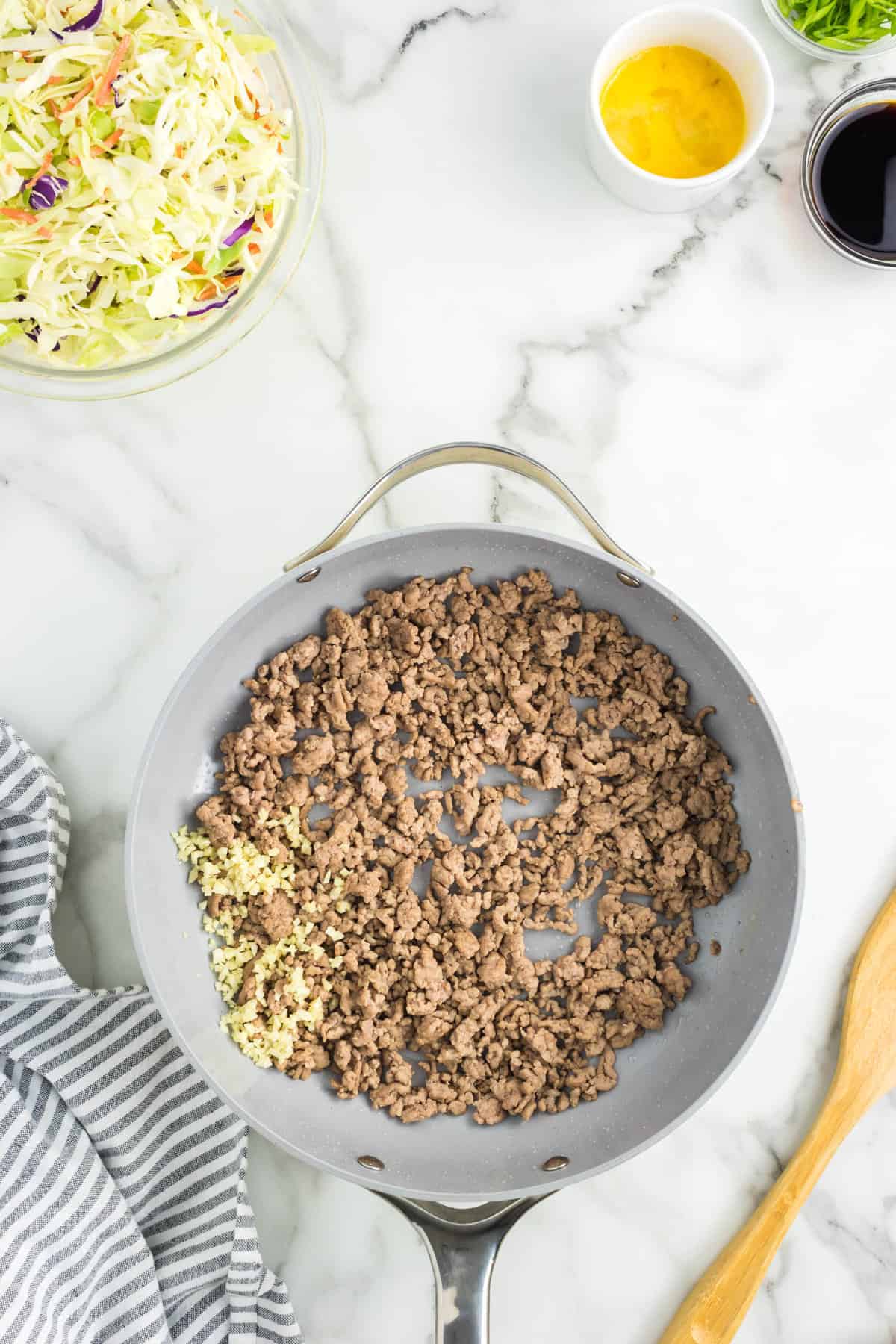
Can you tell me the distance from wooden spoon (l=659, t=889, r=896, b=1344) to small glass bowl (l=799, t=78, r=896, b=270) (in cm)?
70

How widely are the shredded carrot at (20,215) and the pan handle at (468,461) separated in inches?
14.1

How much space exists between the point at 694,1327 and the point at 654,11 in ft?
4.33

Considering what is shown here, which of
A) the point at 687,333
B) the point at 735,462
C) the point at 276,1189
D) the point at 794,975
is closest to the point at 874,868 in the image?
the point at 794,975

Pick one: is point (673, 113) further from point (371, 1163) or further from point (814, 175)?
point (371, 1163)

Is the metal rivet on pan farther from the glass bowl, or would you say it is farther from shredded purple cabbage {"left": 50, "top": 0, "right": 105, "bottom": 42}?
shredded purple cabbage {"left": 50, "top": 0, "right": 105, "bottom": 42}

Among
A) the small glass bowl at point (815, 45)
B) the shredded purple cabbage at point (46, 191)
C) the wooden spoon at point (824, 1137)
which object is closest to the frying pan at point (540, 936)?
the wooden spoon at point (824, 1137)

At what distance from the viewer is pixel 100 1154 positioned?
1.17 metres

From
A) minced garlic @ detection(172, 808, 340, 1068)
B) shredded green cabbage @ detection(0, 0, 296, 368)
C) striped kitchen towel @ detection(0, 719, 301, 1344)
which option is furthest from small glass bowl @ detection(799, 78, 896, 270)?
striped kitchen towel @ detection(0, 719, 301, 1344)

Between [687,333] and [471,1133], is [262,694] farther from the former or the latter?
[687,333]

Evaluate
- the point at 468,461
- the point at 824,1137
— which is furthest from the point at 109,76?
the point at 824,1137

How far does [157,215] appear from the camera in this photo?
97cm

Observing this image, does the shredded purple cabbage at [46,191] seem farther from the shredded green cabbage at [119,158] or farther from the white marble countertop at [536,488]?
the white marble countertop at [536,488]

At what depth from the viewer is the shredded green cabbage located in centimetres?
94

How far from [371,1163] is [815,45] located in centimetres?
123
